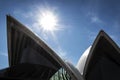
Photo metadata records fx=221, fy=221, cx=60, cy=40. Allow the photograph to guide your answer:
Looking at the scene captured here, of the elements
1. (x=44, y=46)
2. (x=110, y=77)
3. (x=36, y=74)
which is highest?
(x=44, y=46)

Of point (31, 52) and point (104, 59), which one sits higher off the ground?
point (31, 52)

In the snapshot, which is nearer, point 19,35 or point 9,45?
point 19,35

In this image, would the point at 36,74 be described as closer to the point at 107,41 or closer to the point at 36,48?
the point at 36,48

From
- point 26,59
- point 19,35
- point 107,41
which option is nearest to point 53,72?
point 26,59

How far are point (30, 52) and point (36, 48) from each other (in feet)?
2.02

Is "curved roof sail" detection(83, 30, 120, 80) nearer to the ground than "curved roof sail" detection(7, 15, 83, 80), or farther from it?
nearer to the ground

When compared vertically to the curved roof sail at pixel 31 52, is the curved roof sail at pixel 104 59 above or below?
below

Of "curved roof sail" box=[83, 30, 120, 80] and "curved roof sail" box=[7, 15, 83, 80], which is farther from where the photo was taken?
"curved roof sail" box=[83, 30, 120, 80]

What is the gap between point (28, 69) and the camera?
13641 millimetres

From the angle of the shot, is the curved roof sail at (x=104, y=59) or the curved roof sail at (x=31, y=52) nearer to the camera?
the curved roof sail at (x=31, y=52)

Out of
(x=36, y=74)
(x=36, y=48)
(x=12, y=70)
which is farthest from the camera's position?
(x=36, y=48)

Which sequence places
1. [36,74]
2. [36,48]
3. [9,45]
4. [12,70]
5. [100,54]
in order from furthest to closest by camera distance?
[100,54] < [9,45] < [36,48] < [36,74] < [12,70]

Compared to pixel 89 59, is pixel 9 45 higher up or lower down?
higher up

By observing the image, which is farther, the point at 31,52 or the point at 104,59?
the point at 104,59
